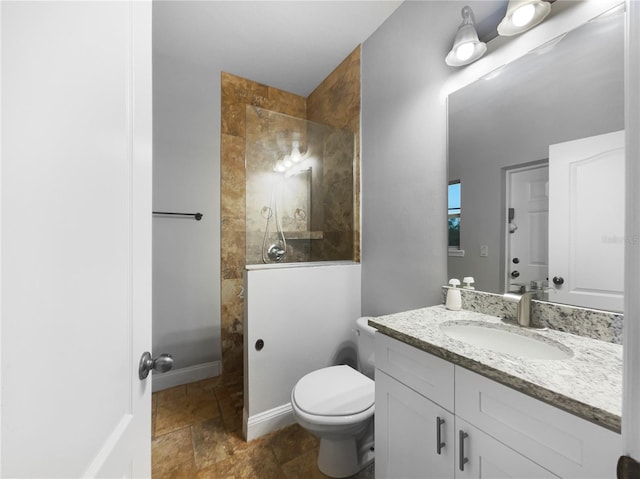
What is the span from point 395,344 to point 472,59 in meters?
1.33

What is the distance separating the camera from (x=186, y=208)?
84.8 inches

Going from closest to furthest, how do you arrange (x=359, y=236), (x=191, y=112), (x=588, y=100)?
(x=588, y=100) → (x=359, y=236) → (x=191, y=112)


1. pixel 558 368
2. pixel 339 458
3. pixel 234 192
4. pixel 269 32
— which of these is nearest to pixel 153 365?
pixel 558 368

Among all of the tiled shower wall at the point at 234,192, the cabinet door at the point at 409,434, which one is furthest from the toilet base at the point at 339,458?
the tiled shower wall at the point at 234,192

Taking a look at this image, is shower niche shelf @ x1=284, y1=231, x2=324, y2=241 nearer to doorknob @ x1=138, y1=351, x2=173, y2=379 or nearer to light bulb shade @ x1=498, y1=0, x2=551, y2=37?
doorknob @ x1=138, y1=351, x2=173, y2=379

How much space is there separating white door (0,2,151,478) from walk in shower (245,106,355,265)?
1.27 m

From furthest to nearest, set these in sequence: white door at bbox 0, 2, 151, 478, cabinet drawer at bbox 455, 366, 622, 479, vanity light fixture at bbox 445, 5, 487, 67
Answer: vanity light fixture at bbox 445, 5, 487, 67
cabinet drawer at bbox 455, 366, 622, 479
white door at bbox 0, 2, 151, 478

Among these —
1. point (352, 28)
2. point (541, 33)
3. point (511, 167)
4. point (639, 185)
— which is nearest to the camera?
point (639, 185)

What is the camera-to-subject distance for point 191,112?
7.14 ft

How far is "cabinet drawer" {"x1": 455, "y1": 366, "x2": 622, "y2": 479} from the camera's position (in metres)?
0.53

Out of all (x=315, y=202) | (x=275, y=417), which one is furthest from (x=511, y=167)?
(x=275, y=417)

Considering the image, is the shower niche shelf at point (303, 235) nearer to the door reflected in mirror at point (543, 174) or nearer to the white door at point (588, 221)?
the door reflected in mirror at point (543, 174)

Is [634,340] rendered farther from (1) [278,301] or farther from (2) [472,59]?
(1) [278,301]

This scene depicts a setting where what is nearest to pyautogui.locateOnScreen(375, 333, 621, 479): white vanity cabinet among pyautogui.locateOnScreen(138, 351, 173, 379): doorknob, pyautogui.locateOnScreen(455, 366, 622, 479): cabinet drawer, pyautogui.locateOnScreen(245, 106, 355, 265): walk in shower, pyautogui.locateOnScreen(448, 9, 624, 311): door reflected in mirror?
pyautogui.locateOnScreen(455, 366, 622, 479): cabinet drawer
